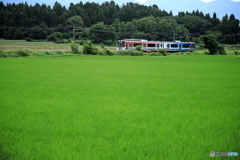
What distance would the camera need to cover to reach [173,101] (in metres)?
7.83

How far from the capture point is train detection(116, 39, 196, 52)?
47838 mm

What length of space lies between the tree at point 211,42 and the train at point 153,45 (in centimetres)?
584

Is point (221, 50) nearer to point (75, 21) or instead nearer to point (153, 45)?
point (153, 45)

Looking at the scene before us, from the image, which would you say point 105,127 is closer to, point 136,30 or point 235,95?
point 235,95

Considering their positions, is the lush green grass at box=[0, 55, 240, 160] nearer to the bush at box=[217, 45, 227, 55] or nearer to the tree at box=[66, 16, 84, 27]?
the bush at box=[217, 45, 227, 55]

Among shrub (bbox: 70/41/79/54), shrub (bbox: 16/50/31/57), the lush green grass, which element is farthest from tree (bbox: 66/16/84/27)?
the lush green grass

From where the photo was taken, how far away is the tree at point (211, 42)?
47878 mm

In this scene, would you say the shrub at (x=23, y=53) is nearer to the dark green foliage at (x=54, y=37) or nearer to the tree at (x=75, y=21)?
the dark green foliage at (x=54, y=37)

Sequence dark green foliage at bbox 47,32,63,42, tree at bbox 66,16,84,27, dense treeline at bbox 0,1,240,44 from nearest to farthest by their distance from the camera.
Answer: dense treeline at bbox 0,1,240,44
dark green foliage at bbox 47,32,63,42
tree at bbox 66,16,84,27

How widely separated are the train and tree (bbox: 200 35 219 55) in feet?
19.2

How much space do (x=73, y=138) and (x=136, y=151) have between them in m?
1.22

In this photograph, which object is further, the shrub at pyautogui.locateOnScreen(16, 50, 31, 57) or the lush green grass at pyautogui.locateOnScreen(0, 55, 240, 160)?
the shrub at pyautogui.locateOnScreen(16, 50, 31, 57)

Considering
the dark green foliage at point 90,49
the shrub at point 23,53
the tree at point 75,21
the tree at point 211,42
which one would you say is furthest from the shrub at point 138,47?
the tree at point 75,21

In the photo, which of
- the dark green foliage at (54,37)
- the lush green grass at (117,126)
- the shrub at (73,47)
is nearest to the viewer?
the lush green grass at (117,126)
